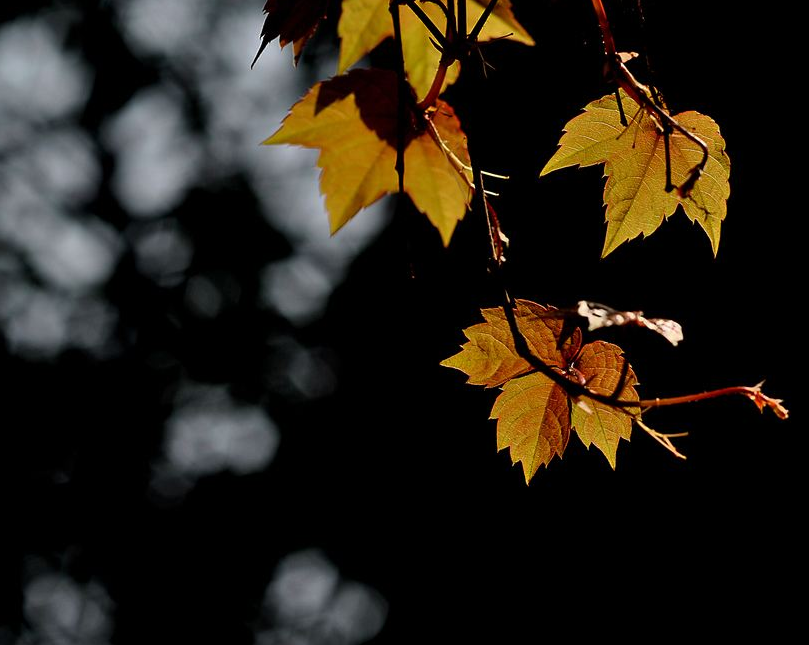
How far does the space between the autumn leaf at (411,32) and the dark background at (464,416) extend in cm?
4

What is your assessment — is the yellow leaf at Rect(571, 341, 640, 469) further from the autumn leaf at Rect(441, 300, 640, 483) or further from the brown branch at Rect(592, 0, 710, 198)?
the brown branch at Rect(592, 0, 710, 198)

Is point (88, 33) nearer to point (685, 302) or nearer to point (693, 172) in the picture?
point (685, 302)

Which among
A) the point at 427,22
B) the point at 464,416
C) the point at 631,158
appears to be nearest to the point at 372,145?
the point at 427,22

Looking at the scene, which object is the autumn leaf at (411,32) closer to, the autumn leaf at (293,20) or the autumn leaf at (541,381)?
the autumn leaf at (293,20)

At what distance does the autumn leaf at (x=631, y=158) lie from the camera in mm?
453

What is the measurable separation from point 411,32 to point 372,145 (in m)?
0.08

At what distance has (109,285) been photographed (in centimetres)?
293

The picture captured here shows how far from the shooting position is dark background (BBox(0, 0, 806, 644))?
158 cm

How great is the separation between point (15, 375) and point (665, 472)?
2673 millimetres

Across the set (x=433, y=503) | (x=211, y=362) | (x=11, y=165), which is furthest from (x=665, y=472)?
(x=11, y=165)

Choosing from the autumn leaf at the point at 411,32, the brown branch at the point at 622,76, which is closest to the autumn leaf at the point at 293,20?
the autumn leaf at the point at 411,32

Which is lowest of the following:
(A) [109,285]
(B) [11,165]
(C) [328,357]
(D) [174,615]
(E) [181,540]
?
(D) [174,615]

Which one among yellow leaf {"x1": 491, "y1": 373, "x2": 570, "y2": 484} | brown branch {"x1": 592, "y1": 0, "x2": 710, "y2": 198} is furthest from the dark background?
yellow leaf {"x1": 491, "y1": 373, "x2": 570, "y2": 484}

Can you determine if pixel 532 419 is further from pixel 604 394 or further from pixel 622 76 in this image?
pixel 622 76
